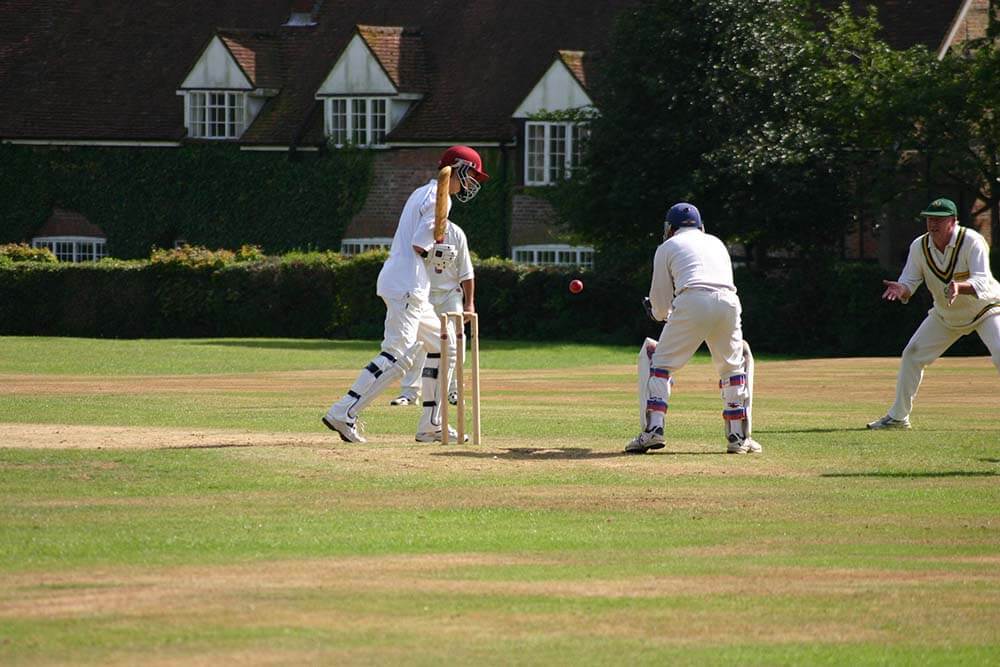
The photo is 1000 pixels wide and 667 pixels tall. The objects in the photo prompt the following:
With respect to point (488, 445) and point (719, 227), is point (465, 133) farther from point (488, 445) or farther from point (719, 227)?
point (488, 445)

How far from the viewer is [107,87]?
174 ft

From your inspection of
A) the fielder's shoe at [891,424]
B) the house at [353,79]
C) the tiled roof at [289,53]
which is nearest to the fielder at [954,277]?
the fielder's shoe at [891,424]

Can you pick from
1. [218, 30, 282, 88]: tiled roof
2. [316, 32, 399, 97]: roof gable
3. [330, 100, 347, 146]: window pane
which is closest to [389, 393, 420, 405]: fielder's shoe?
[316, 32, 399, 97]: roof gable

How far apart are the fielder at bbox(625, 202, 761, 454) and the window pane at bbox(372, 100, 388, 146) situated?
35240 millimetres

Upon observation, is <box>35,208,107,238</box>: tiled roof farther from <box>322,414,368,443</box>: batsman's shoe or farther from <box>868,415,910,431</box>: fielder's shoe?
<box>322,414,368,443</box>: batsman's shoe

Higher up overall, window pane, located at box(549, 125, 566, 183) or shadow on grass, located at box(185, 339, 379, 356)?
window pane, located at box(549, 125, 566, 183)

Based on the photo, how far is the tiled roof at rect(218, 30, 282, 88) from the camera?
51.0 meters

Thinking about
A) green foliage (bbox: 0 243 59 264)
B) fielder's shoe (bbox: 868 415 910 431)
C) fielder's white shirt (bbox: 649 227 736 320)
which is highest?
green foliage (bbox: 0 243 59 264)

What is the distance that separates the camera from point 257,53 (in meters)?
51.8

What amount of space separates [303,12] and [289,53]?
198cm

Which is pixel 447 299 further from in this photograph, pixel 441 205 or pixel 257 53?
pixel 257 53

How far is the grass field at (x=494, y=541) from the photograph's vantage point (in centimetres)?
732

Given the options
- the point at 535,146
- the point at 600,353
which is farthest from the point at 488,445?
the point at 535,146

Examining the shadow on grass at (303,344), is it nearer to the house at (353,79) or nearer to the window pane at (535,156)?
the house at (353,79)
